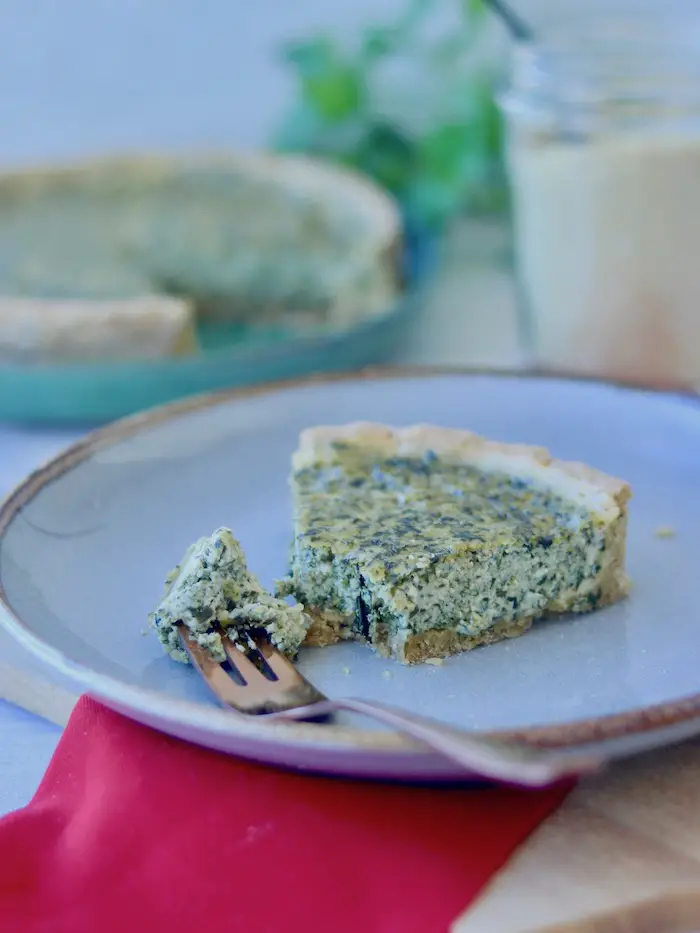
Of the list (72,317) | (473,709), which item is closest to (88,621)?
(473,709)

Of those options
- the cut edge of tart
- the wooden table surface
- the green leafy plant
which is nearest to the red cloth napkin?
the wooden table surface

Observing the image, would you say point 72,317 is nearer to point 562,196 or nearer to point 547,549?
point 562,196

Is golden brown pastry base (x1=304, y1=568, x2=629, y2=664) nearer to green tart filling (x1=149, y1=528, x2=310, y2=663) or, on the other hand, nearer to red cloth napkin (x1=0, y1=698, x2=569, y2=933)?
green tart filling (x1=149, y1=528, x2=310, y2=663)

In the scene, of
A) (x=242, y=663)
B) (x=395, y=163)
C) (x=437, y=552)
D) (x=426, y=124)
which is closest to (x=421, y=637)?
(x=437, y=552)

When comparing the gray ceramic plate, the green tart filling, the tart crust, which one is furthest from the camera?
the tart crust

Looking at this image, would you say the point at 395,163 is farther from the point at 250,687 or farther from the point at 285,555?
the point at 250,687

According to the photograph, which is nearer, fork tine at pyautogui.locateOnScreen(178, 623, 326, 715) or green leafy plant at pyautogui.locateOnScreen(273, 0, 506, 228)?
fork tine at pyautogui.locateOnScreen(178, 623, 326, 715)

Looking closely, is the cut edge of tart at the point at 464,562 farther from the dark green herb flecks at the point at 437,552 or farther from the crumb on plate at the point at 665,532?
the crumb on plate at the point at 665,532
